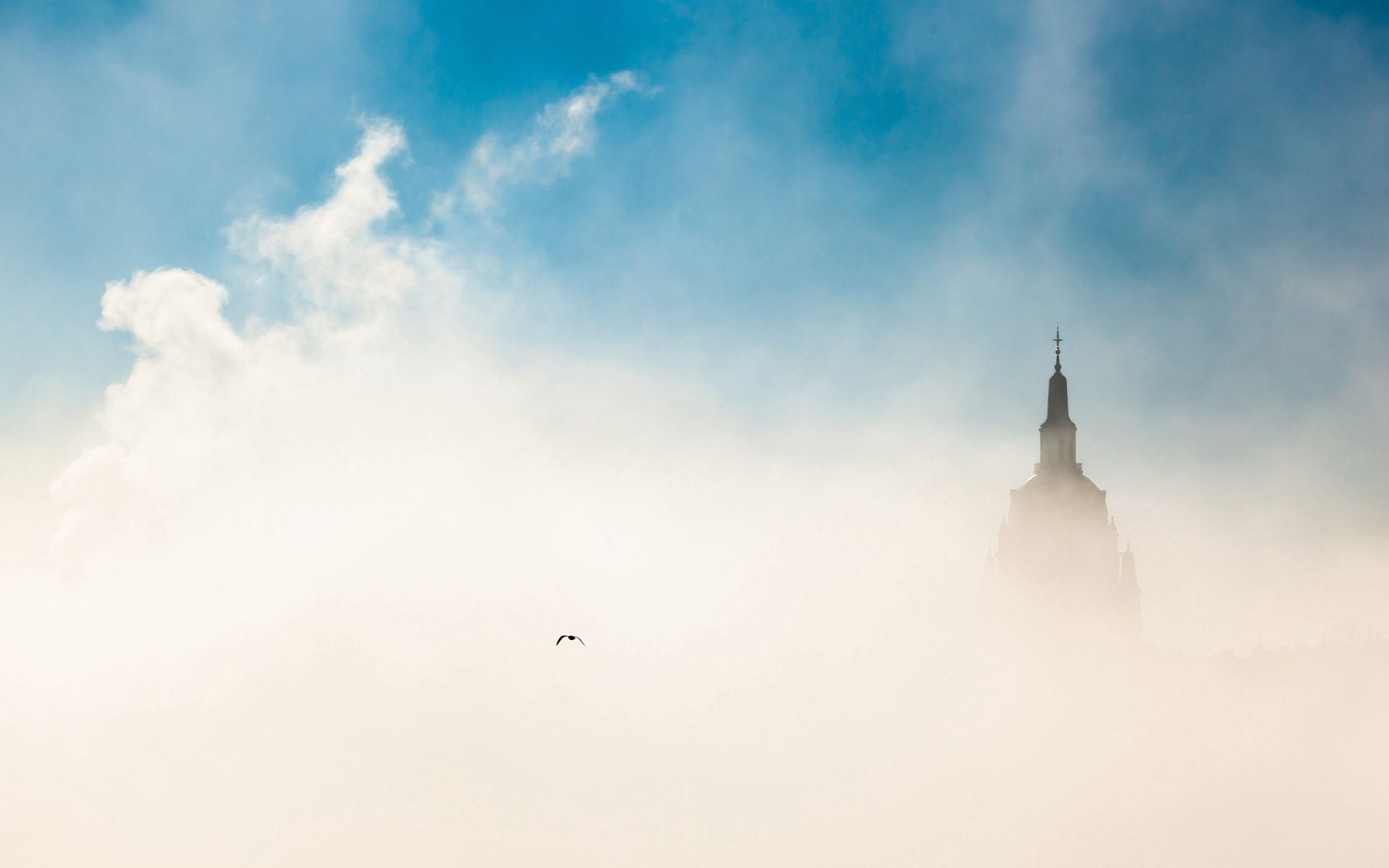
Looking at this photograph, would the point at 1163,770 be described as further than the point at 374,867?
No

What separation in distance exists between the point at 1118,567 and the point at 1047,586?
855 centimetres

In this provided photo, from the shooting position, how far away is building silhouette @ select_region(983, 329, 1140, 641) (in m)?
114

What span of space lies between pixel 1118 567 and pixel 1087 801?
30.6m

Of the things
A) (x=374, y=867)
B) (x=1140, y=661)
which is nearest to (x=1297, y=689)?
(x=1140, y=661)

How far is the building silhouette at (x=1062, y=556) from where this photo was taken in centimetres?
11419

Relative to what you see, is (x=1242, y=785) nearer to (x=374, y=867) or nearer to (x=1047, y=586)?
(x=1047, y=586)

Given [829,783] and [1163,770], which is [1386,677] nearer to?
[1163,770]

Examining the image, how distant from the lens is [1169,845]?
12012 centimetres

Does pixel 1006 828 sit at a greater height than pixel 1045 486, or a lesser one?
lesser

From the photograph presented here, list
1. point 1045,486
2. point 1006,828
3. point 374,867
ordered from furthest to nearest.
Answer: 1. point 374,867
2. point 1006,828
3. point 1045,486

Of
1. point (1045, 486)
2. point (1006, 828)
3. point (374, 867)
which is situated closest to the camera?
point (1045, 486)

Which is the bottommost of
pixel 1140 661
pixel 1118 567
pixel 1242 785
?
pixel 1242 785

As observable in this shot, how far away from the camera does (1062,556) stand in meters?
115

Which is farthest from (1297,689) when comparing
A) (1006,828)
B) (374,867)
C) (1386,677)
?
(374,867)
